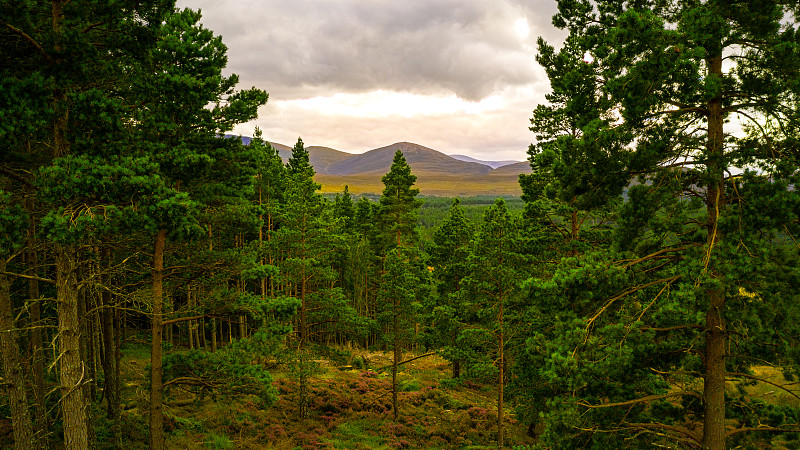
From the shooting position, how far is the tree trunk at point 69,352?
762cm

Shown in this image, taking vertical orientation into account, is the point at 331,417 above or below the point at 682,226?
below

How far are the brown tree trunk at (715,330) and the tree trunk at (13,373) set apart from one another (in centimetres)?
1295

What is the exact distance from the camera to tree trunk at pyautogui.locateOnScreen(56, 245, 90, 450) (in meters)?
7.62

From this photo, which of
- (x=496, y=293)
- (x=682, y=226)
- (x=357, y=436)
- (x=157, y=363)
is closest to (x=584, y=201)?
(x=682, y=226)

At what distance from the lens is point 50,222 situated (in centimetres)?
681

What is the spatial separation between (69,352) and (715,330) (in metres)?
11.6

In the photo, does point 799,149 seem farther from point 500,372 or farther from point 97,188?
point 500,372

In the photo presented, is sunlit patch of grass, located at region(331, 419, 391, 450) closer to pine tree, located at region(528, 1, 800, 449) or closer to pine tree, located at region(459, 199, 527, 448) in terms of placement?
pine tree, located at region(459, 199, 527, 448)

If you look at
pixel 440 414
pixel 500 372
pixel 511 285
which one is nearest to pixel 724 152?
pixel 511 285

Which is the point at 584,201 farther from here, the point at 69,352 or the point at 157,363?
the point at 157,363

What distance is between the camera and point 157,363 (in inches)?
389

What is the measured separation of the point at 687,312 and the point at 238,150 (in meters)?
10.5

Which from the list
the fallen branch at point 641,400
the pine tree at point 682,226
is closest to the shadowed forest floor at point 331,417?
the fallen branch at point 641,400

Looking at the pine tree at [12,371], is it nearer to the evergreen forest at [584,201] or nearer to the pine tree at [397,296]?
the evergreen forest at [584,201]
